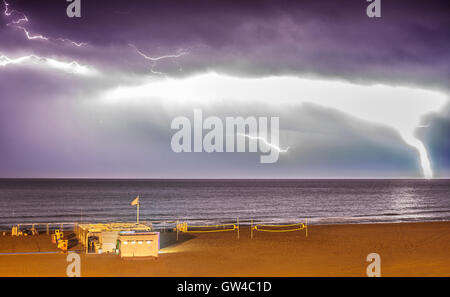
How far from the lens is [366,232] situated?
32.5m

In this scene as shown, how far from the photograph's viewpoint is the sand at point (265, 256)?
18.2m

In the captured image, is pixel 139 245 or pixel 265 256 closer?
pixel 139 245

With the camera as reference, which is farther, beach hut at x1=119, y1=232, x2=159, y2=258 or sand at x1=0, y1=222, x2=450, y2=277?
beach hut at x1=119, y1=232, x2=159, y2=258

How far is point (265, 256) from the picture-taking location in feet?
73.3

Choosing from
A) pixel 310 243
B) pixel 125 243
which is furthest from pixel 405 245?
pixel 125 243

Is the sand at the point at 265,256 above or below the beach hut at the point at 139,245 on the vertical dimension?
below

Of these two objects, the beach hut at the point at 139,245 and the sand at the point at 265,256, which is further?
the beach hut at the point at 139,245

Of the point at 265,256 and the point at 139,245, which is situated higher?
the point at 139,245

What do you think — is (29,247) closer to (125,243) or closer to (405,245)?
(125,243)

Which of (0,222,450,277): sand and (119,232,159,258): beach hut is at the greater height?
(119,232,159,258): beach hut

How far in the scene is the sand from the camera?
59.8 feet
